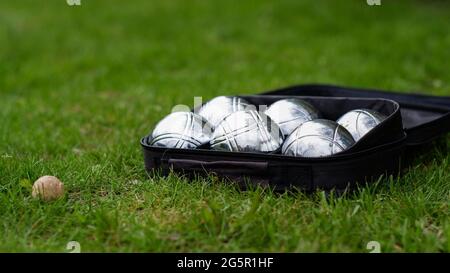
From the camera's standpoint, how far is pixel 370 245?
2586 millimetres

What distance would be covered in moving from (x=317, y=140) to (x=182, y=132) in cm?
74

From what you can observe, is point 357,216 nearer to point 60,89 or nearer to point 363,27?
point 60,89

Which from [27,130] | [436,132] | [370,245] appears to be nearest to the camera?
[370,245]

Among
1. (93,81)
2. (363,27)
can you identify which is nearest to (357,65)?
(363,27)

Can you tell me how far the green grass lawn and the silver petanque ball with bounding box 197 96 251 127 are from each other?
488 millimetres

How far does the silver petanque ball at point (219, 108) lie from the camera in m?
3.55

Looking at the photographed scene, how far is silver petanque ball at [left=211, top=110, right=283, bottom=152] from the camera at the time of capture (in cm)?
317

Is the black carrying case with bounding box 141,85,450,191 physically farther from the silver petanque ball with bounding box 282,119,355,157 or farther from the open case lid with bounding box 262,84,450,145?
the silver petanque ball with bounding box 282,119,355,157

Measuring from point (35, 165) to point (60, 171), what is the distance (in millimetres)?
141

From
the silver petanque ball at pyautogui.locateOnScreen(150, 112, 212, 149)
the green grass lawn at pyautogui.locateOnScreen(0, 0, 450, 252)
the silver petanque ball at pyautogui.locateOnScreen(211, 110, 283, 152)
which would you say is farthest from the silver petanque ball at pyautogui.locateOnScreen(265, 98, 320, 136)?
the green grass lawn at pyautogui.locateOnScreen(0, 0, 450, 252)

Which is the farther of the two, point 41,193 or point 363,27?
point 363,27

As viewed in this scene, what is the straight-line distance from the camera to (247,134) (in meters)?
3.18

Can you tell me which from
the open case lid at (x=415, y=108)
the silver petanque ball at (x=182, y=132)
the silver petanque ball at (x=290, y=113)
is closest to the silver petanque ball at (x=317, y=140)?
the silver petanque ball at (x=290, y=113)

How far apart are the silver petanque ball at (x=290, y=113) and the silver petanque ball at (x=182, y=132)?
0.39 meters
